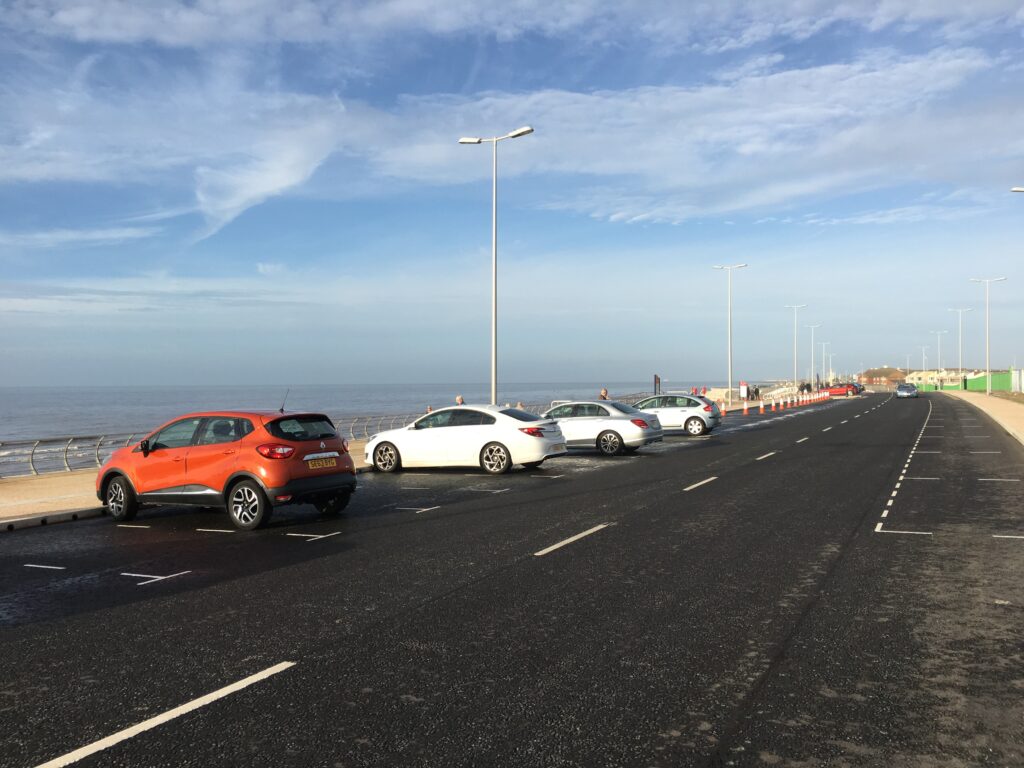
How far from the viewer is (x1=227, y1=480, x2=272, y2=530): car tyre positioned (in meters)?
10.9

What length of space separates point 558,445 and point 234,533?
29.5ft

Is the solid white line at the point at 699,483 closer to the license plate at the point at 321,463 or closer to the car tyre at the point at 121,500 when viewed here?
the license plate at the point at 321,463

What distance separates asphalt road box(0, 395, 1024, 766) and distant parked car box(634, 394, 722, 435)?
18.1 meters

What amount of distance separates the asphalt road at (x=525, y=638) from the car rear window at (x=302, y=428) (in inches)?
49.3

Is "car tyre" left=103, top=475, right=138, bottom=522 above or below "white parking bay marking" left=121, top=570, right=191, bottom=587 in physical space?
above

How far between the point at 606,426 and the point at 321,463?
12428 mm

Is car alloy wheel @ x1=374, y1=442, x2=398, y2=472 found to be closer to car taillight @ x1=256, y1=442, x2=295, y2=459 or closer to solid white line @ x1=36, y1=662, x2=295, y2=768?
car taillight @ x1=256, y1=442, x2=295, y2=459

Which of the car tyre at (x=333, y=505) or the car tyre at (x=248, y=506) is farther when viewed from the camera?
the car tyre at (x=333, y=505)

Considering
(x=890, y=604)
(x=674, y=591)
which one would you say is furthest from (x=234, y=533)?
(x=890, y=604)

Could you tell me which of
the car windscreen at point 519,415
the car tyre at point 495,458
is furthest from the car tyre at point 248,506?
the car windscreen at point 519,415

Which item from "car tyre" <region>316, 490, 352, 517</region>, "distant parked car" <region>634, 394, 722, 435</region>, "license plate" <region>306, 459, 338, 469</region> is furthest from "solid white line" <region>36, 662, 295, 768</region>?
"distant parked car" <region>634, 394, 722, 435</region>

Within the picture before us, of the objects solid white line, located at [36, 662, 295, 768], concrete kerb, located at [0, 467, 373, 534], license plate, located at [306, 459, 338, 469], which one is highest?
license plate, located at [306, 459, 338, 469]

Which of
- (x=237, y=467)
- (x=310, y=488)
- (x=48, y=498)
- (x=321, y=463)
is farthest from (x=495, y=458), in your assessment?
(x=48, y=498)

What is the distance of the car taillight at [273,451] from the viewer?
10.9m
